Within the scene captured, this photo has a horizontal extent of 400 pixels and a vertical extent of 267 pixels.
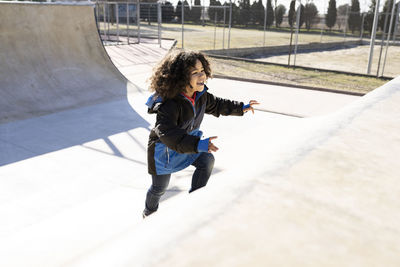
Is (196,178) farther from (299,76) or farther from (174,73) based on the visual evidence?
(299,76)

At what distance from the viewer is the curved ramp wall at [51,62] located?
6773mm

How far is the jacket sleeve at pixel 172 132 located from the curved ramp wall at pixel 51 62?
448cm

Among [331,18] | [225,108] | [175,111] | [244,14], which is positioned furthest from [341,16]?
[175,111]

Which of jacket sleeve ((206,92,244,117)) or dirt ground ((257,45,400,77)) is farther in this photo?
dirt ground ((257,45,400,77))

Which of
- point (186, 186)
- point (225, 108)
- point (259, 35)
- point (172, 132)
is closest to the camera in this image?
point (172, 132)

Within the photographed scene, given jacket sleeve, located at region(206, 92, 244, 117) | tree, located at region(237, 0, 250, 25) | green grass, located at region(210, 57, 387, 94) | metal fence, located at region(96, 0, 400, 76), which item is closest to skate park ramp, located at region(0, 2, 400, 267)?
jacket sleeve, located at region(206, 92, 244, 117)

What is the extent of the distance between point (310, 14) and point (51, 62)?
2743 cm

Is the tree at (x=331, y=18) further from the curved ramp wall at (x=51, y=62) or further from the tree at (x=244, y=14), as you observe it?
the curved ramp wall at (x=51, y=62)

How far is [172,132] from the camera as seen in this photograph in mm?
2268

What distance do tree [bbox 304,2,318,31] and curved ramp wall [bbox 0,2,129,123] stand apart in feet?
81.5

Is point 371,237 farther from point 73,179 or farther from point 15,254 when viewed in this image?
point 73,179

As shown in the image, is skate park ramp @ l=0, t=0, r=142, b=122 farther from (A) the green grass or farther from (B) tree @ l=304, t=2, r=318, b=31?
(B) tree @ l=304, t=2, r=318, b=31

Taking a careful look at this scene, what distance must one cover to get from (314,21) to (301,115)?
27.2 m

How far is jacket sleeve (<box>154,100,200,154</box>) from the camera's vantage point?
2221 mm
